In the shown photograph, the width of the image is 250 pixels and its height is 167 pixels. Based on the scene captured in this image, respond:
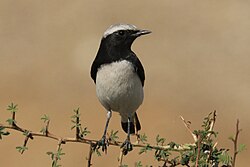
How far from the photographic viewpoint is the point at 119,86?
578cm

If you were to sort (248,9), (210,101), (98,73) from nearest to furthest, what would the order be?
(98,73)
(210,101)
(248,9)

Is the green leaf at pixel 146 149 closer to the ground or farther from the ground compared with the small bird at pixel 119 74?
closer to the ground

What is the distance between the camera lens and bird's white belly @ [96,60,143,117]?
5.76 meters

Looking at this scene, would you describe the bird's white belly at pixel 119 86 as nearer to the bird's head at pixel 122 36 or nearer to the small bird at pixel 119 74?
the small bird at pixel 119 74

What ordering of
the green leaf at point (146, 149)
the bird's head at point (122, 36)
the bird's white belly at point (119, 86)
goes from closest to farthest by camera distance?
the green leaf at point (146, 149)
the bird's white belly at point (119, 86)
the bird's head at point (122, 36)

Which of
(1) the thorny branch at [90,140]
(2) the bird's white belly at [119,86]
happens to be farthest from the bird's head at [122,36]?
(1) the thorny branch at [90,140]

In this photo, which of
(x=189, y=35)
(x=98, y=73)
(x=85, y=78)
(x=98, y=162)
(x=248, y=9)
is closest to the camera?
(x=98, y=73)

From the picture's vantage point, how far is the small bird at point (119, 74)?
5.77 metres

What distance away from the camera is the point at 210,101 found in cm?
2039

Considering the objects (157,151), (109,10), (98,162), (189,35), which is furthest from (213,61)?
(157,151)

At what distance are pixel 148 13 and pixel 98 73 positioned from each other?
84.2 ft

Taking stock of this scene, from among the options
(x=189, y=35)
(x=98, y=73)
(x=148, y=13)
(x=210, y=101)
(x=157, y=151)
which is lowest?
(x=157, y=151)

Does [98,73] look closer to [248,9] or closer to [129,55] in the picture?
[129,55]

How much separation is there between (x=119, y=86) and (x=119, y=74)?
93 millimetres
